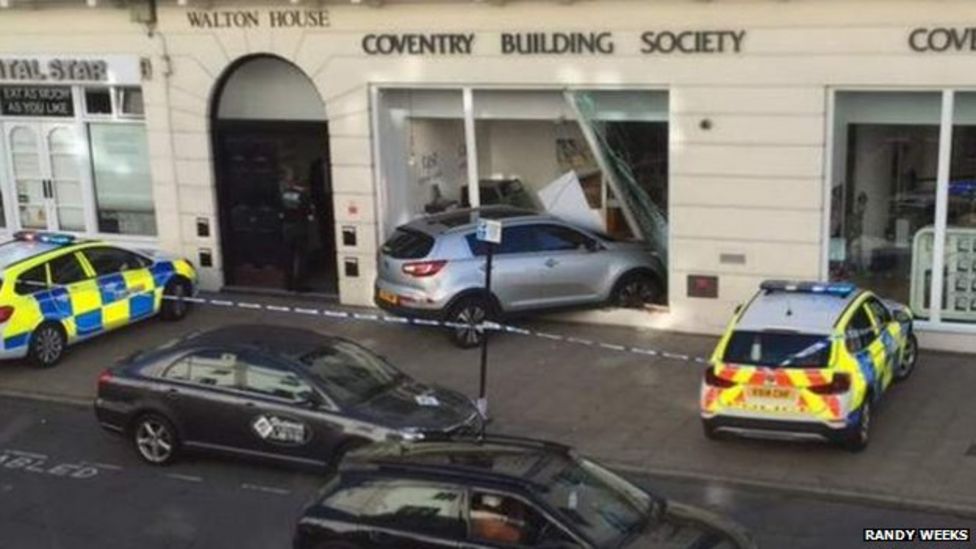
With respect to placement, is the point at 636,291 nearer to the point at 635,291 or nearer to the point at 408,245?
the point at 635,291

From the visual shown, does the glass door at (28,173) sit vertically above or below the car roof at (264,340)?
above

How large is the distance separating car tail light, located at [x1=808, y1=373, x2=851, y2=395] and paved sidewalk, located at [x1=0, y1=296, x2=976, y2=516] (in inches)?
30.1

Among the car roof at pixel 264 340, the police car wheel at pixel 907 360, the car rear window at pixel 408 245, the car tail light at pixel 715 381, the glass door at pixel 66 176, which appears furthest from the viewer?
the glass door at pixel 66 176

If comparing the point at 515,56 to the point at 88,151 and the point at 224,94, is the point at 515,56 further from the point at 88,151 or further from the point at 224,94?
the point at 88,151

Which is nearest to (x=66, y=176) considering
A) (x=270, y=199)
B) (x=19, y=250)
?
(x=270, y=199)

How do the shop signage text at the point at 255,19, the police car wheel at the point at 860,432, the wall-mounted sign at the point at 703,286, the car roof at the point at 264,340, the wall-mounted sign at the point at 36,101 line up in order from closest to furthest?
the police car wheel at the point at 860,432, the car roof at the point at 264,340, the wall-mounted sign at the point at 703,286, the shop signage text at the point at 255,19, the wall-mounted sign at the point at 36,101

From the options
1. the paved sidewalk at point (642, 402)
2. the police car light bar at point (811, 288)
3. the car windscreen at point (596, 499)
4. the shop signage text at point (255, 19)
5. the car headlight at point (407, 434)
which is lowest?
the paved sidewalk at point (642, 402)

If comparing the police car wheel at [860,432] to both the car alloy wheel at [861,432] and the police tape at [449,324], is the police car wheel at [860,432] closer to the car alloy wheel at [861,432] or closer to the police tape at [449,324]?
the car alloy wheel at [861,432]

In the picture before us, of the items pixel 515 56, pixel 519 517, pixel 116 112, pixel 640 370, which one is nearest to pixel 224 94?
pixel 116 112

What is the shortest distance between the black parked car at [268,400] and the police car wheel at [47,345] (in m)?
3.70

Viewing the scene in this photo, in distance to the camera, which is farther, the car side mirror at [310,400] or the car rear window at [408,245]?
the car rear window at [408,245]

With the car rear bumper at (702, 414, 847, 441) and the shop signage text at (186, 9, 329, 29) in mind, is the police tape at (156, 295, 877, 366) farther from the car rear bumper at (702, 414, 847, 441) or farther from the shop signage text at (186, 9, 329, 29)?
the shop signage text at (186, 9, 329, 29)

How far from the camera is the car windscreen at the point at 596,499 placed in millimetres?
8797

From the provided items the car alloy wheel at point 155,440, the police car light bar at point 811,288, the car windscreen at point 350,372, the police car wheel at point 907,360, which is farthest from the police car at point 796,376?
the car alloy wheel at point 155,440
